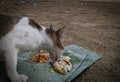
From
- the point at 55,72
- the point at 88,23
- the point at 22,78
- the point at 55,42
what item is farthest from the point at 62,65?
the point at 88,23

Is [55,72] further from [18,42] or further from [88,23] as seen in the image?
[88,23]

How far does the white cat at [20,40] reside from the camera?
2.30 m

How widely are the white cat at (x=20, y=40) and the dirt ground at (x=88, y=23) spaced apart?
603 mm

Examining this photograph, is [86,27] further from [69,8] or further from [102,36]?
[69,8]

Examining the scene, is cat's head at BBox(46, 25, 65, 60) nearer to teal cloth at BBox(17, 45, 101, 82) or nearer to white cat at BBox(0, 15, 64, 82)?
white cat at BBox(0, 15, 64, 82)

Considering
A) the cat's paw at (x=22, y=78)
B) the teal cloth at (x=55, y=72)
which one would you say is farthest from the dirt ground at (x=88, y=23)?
the cat's paw at (x=22, y=78)

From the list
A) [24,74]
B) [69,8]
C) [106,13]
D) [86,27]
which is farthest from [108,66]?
[69,8]

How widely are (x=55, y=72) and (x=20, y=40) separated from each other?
653 mm

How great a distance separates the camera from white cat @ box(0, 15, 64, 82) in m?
2.30

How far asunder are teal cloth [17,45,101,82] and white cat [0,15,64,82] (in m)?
0.18

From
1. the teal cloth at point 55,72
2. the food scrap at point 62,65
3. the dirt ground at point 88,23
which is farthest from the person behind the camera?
the dirt ground at point 88,23

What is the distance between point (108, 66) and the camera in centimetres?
298

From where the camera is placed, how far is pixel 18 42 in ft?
7.73

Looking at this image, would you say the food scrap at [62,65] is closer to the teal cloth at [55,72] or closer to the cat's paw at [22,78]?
the teal cloth at [55,72]
